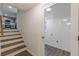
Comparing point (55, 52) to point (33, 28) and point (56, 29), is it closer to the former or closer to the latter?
point (56, 29)

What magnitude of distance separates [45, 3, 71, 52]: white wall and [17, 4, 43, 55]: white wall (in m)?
0.20

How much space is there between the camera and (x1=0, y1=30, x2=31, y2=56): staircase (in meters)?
2.13

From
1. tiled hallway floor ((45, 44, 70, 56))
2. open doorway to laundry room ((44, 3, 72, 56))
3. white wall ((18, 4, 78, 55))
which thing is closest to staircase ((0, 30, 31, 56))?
white wall ((18, 4, 78, 55))

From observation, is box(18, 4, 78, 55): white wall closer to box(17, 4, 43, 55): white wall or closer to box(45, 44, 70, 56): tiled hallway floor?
box(17, 4, 43, 55): white wall

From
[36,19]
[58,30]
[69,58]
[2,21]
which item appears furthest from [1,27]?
[69,58]

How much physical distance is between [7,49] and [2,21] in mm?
669

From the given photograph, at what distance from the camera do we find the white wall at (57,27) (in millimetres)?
1981

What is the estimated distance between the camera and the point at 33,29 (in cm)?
252

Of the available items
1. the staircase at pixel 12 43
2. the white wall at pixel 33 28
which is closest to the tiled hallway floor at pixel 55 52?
the white wall at pixel 33 28

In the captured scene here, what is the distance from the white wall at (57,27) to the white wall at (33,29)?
0.20 metres

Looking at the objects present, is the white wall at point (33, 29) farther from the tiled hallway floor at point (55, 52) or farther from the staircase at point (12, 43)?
the tiled hallway floor at point (55, 52)

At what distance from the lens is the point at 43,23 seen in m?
2.35

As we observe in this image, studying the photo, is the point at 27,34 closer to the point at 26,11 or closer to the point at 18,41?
the point at 18,41

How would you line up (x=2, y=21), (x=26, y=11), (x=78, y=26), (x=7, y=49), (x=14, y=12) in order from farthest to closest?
(x=26, y=11) < (x=7, y=49) < (x=14, y=12) < (x=2, y=21) < (x=78, y=26)
